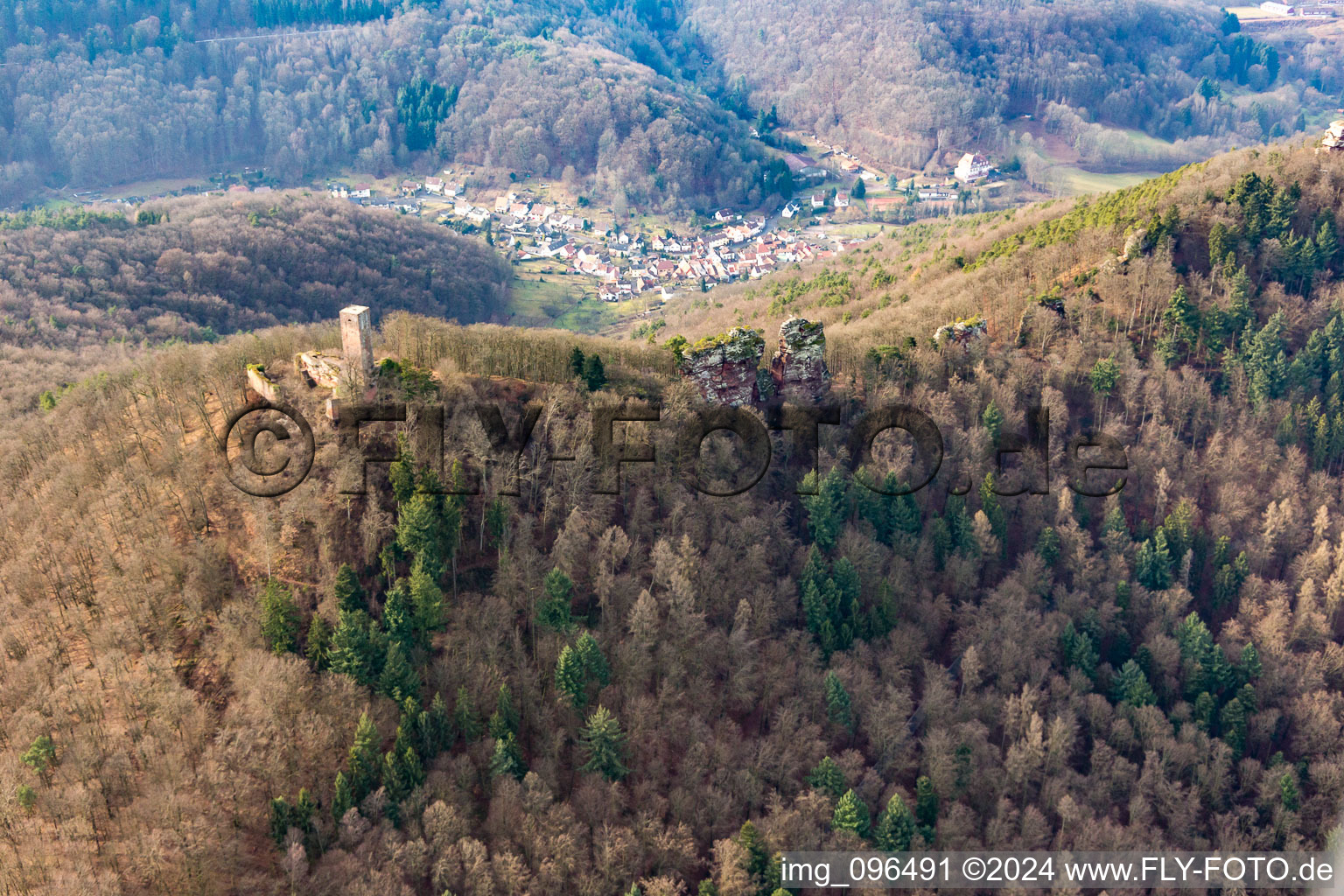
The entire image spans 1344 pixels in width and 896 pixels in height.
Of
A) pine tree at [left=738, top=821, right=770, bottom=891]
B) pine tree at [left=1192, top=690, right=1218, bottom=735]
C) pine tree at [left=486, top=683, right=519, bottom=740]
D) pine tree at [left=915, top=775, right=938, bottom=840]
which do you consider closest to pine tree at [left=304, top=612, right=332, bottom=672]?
Result: pine tree at [left=486, top=683, right=519, bottom=740]

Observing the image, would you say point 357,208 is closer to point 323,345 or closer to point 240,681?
point 323,345

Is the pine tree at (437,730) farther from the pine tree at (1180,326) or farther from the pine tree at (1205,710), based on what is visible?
the pine tree at (1180,326)

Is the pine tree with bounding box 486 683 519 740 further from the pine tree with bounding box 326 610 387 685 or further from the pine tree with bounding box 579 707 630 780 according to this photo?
the pine tree with bounding box 326 610 387 685

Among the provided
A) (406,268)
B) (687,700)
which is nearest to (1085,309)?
(687,700)

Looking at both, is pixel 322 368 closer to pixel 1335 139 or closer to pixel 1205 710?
pixel 1205 710

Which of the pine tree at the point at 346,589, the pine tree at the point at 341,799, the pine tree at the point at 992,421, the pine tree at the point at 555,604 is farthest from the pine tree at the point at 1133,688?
the pine tree at the point at 346,589
